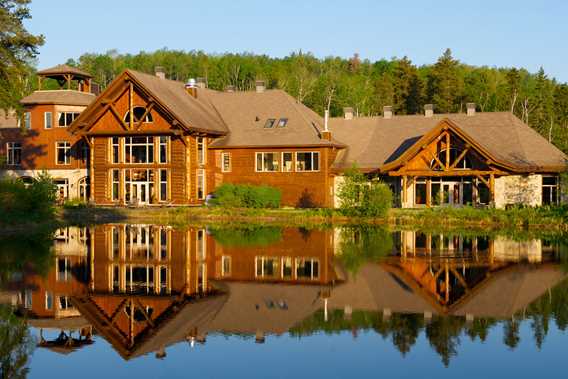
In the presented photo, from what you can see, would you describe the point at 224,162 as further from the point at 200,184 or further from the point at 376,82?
the point at 376,82

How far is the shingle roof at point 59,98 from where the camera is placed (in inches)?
2090

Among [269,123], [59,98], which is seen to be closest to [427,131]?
[269,123]

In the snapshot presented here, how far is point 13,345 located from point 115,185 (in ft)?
123

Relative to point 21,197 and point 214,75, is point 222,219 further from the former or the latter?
point 214,75

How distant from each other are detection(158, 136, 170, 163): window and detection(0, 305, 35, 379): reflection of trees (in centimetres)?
3321

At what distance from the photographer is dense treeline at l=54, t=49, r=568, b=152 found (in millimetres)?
78438

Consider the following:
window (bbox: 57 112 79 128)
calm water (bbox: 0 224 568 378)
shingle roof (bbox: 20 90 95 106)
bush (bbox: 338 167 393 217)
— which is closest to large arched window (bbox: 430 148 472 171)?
bush (bbox: 338 167 393 217)

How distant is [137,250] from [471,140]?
23772mm

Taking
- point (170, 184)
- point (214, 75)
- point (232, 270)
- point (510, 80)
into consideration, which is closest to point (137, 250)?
point (232, 270)

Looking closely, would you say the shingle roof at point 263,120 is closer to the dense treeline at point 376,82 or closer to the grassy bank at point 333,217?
the grassy bank at point 333,217

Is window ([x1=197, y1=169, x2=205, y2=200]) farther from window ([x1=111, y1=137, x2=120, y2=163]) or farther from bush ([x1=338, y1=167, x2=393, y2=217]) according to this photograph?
bush ([x1=338, y1=167, x2=393, y2=217])

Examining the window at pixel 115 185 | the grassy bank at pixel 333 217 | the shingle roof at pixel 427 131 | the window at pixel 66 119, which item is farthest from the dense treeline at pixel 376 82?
the window at pixel 66 119

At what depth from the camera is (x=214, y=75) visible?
110m

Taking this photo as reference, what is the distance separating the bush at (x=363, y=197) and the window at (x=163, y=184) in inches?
486
